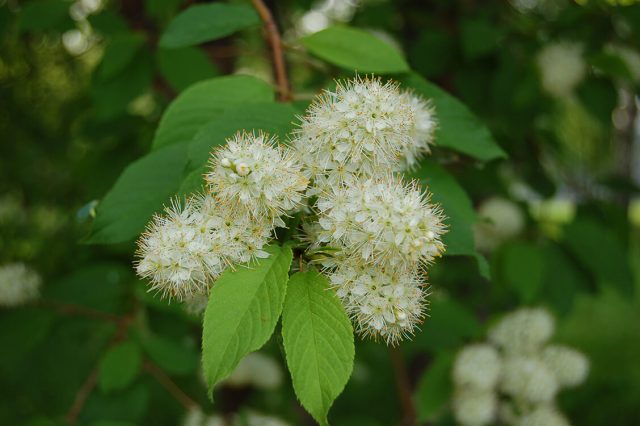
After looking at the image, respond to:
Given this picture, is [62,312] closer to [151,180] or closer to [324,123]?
[151,180]

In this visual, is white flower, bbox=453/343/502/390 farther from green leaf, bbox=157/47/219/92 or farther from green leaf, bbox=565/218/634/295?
green leaf, bbox=157/47/219/92

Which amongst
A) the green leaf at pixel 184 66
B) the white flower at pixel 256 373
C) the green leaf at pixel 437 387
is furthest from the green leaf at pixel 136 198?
the white flower at pixel 256 373

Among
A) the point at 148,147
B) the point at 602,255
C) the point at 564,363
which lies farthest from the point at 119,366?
the point at 602,255

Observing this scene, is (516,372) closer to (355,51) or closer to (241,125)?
(355,51)

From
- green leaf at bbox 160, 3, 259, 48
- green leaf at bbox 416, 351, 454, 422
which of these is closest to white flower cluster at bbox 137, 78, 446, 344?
green leaf at bbox 160, 3, 259, 48

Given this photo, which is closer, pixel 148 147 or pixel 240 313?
pixel 240 313

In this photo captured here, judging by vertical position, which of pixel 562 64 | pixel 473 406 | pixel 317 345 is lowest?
pixel 473 406

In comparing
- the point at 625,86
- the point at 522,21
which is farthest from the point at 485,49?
the point at 625,86
